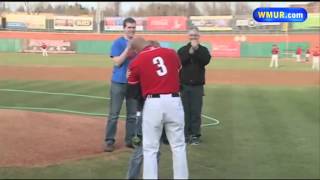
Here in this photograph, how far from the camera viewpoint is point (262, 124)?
34.2 ft

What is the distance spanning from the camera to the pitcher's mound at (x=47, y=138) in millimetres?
7051

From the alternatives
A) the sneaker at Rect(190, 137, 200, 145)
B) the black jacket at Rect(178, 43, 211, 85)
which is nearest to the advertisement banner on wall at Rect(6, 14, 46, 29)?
the black jacket at Rect(178, 43, 211, 85)

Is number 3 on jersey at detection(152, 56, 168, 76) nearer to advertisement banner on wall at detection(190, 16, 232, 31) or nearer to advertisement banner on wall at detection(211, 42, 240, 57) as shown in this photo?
advertisement banner on wall at detection(211, 42, 240, 57)

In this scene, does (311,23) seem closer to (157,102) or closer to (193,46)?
(193,46)

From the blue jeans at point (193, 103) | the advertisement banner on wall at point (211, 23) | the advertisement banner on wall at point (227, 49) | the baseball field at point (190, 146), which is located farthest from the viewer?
the advertisement banner on wall at point (211, 23)

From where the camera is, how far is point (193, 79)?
7.96 m

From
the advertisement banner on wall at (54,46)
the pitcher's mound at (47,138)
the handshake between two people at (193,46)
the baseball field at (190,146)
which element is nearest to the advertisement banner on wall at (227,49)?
the advertisement banner on wall at (54,46)

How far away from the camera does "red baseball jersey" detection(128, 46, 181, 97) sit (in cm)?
504

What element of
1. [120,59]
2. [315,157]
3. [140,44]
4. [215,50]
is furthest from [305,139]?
[215,50]

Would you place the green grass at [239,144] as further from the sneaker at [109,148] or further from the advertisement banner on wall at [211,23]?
Answer: the advertisement banner on wall at [211,23]

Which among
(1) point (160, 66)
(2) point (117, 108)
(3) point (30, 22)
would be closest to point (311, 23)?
(3) point (30, 22)

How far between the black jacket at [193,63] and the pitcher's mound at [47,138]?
1.49 meters

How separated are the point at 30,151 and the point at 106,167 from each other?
1.59m

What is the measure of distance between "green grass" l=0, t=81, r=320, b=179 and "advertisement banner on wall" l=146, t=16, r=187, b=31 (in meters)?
38.8
